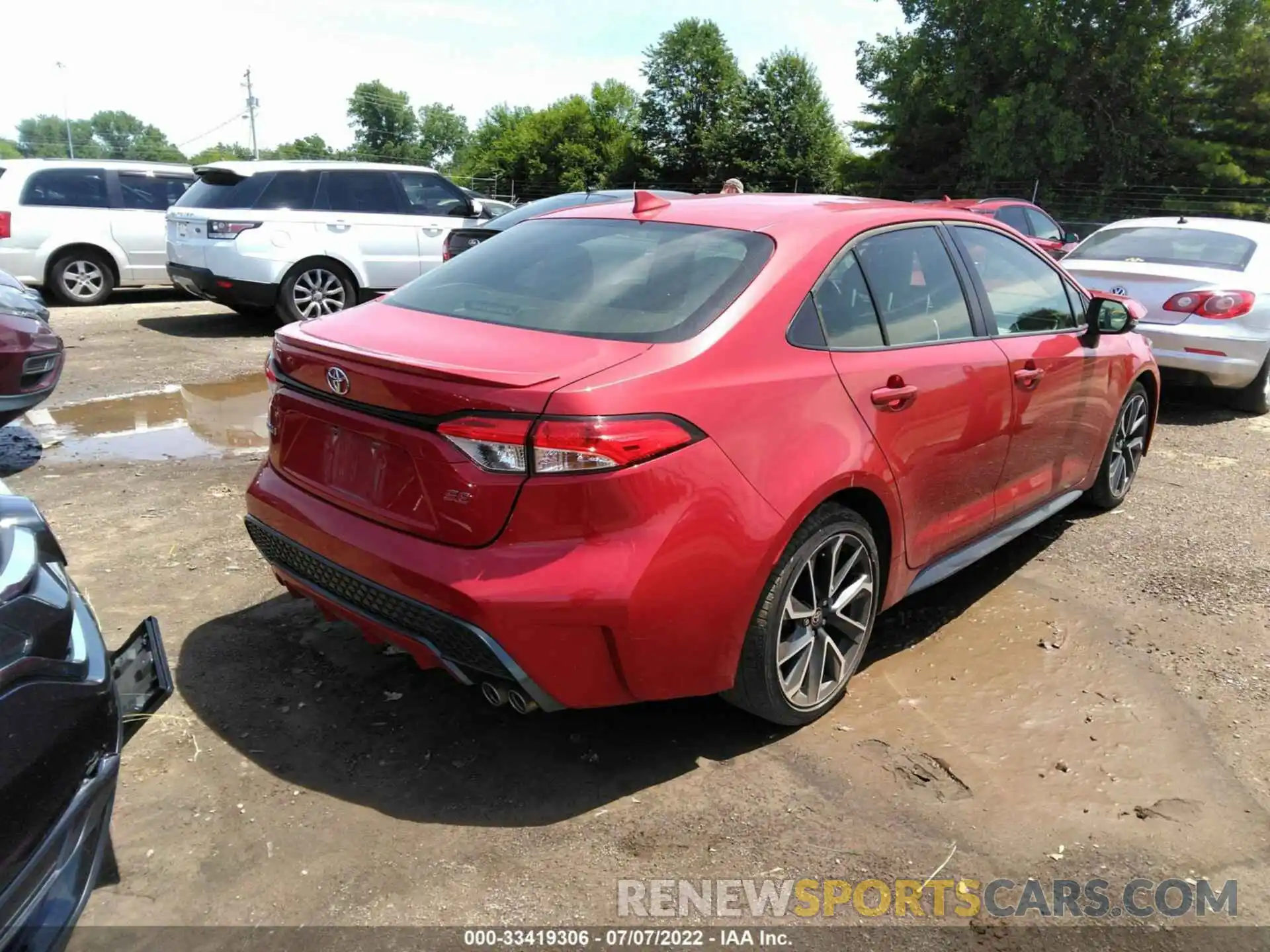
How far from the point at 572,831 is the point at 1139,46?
34954 mm

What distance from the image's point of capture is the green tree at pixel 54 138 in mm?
118062

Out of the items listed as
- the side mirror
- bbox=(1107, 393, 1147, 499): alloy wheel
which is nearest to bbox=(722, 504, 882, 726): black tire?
the side mirror

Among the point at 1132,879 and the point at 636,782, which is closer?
the point at 1132,879

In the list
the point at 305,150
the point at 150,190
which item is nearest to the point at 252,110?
the point at 305,150

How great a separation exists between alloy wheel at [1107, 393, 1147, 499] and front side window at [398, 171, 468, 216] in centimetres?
778

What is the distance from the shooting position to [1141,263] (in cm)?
750

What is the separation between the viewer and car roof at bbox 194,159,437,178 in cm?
978

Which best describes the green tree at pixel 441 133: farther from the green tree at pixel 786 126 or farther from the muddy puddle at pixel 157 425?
the muddy puddle at pixel 157 425

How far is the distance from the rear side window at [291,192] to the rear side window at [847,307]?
8072 millimetres

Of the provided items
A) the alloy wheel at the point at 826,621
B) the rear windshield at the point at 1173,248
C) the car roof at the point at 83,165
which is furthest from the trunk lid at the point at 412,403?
the car roof at the point at 83,165

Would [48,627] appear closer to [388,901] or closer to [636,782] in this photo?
[388,901]

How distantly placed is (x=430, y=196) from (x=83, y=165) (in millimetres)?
4524

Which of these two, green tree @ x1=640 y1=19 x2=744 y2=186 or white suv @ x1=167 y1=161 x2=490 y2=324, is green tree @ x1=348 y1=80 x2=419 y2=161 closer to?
green tree @ x1=640 y1=19 x2=744 y2=186

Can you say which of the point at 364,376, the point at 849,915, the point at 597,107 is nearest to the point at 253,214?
the point at 364,376
